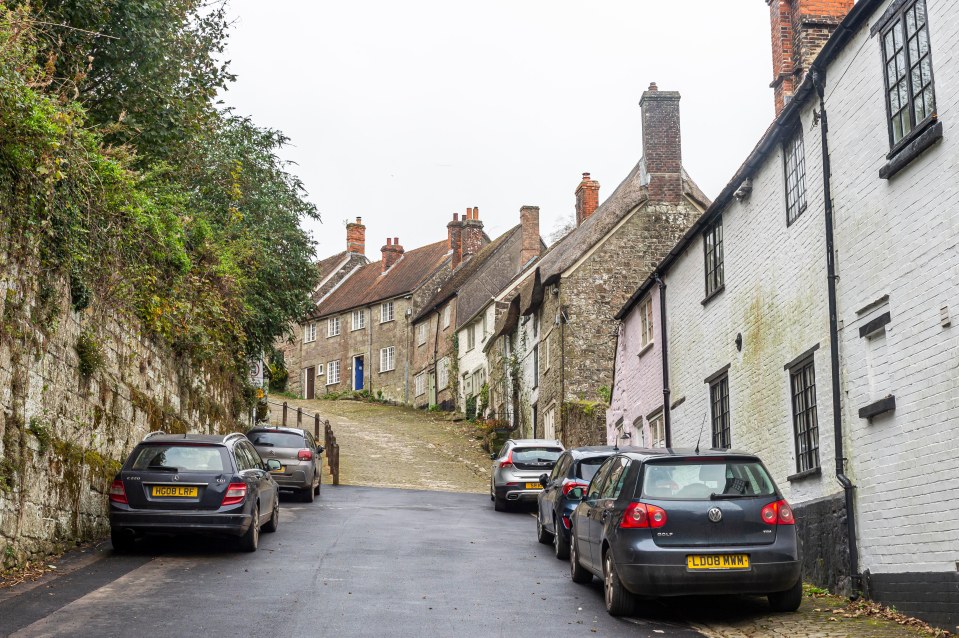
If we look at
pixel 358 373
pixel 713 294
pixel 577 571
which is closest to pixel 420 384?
pixel 358 373

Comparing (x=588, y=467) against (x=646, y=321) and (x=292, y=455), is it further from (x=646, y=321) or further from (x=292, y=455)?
(x=292, y=455)

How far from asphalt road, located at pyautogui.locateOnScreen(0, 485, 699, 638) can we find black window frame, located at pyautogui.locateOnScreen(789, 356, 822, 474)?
3080mm

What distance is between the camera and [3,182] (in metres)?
10.5

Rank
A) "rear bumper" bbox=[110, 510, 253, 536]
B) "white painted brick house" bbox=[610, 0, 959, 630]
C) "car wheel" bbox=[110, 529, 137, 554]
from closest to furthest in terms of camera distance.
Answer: "white painted brick house" bbox=[610, 0, 959, 630], "rear bumper" bbox=[110, 510, 253, 536], "car wheel" bbox=[110, 529, 137, 554]

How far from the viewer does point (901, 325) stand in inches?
380

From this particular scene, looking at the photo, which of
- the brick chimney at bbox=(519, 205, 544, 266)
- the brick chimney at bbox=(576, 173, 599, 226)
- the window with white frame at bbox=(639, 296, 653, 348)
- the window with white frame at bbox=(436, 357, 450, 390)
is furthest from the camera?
the window with white frame at bbox=(436, 357, 450, 390)

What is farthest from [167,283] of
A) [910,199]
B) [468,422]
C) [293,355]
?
[293,355]

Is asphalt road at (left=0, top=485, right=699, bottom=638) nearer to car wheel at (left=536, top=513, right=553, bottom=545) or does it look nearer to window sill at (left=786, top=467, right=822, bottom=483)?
car wheel at (left=536, top=513, right=553, bottom=545)

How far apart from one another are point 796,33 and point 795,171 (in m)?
4.32

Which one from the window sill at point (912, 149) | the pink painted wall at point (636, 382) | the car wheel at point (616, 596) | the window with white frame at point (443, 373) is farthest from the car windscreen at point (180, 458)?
the window with white frame at point (443, 373)

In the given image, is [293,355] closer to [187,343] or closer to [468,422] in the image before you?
[468,422]

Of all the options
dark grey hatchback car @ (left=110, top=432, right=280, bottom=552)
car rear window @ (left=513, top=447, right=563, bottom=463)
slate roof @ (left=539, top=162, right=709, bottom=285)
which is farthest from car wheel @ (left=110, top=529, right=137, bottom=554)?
slate roof @ (left=539, top=162, right=709, bottom=285)

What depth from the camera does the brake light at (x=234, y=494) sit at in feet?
42.8

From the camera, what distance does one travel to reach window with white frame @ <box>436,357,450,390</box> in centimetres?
5442
